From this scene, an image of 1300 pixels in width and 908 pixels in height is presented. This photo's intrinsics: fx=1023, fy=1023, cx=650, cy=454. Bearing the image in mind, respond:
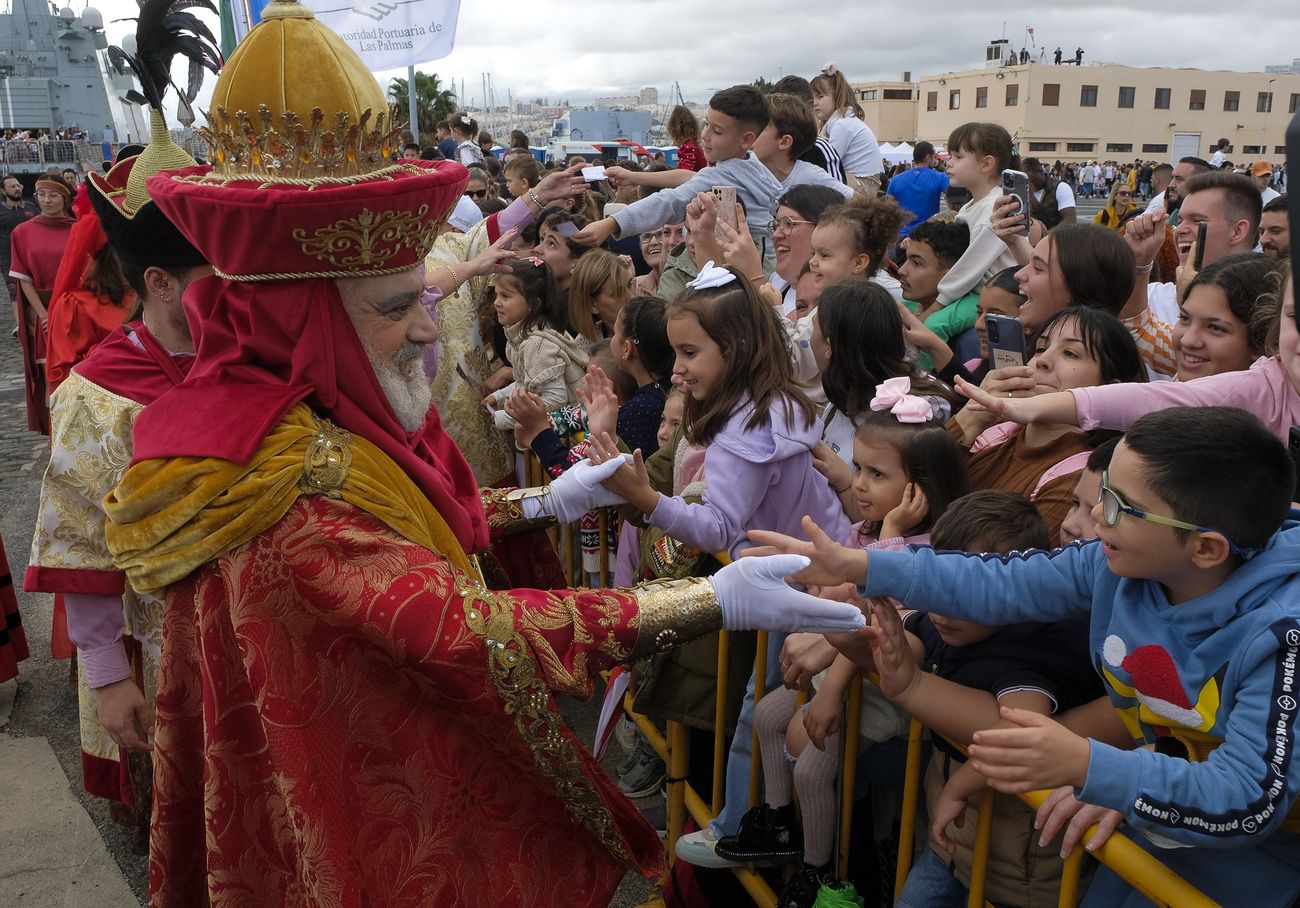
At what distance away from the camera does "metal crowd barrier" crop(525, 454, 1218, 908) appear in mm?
1661

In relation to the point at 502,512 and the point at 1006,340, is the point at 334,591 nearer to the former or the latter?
the point at 502,512

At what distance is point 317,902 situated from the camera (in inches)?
78.5

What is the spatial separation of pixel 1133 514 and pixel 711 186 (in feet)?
13.1

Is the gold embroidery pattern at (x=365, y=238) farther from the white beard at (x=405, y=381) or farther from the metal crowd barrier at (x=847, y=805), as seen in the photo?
the metal crowd barrier at (x=847, y=805)

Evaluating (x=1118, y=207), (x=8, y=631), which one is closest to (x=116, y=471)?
(x=8, y=631)

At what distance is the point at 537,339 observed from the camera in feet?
16.5

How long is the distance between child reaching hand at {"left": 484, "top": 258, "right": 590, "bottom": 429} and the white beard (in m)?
2.54

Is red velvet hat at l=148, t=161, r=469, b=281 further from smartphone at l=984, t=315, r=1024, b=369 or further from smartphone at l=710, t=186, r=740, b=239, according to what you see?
smartphone at l=710, t=186, r=740, b=239

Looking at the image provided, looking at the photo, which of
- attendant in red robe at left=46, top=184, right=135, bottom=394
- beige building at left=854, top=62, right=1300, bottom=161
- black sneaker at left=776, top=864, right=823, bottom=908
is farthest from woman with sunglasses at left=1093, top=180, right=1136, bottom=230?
beige building at left=854, top=62, right=1300, bottom=161

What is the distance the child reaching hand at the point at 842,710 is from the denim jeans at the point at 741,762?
9 cm

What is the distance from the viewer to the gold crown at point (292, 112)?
2.09 metres

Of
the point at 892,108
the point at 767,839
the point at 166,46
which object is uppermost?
the point at 892,108

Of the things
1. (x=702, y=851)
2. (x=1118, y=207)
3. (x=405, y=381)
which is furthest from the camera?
(x=1118, y=207)

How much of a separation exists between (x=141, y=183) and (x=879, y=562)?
252 centimetres
